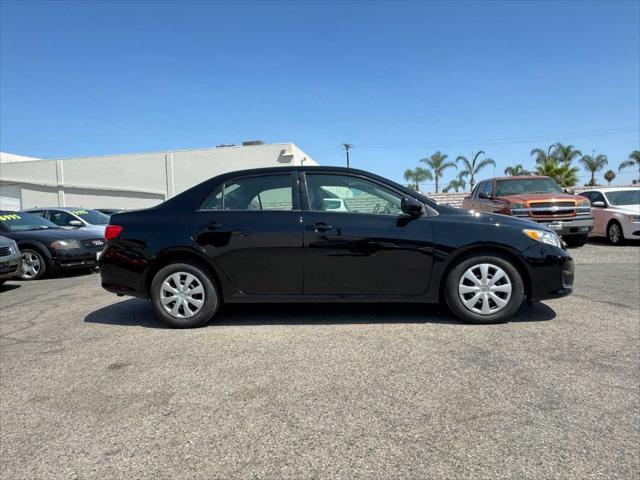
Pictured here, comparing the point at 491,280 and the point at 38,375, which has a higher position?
the point at 491,280

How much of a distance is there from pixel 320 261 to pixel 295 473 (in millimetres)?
2393

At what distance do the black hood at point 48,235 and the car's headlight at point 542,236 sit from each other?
8381 millimetres

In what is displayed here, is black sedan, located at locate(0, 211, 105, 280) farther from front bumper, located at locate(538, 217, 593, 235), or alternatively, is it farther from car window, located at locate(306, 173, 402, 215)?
front bumper, located at locate(538, 217, 593, 235)

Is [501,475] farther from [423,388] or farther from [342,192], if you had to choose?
[342,192]

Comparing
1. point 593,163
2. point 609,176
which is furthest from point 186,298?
point 609,176

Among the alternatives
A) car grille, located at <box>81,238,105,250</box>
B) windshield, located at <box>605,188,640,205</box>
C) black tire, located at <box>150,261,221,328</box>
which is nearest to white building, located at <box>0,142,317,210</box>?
windshield, located at <box>605,188,640,205</box>

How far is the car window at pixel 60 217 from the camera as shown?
450 inches

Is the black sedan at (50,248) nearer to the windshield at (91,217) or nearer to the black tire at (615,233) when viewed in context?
the windshield at (91,217)

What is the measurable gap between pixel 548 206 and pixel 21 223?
11.6 meters

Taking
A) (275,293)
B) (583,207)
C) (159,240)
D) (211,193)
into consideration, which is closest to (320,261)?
(275,293)

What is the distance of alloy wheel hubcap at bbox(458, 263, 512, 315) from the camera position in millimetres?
4324

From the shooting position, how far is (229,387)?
3066 mm

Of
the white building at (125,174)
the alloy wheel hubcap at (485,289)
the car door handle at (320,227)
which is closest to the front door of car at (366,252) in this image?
the car door handle at (320,227)

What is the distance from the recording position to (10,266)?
24.5ft
